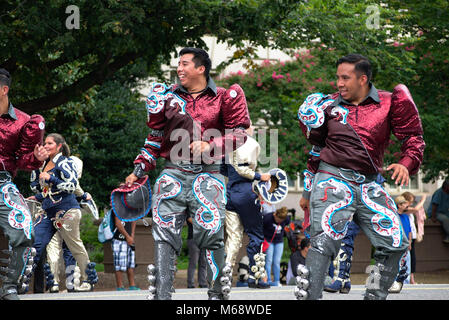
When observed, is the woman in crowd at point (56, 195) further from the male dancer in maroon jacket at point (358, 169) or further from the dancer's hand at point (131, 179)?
the male dancer in maroon jacket at point (358, 169)

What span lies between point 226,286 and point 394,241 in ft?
4.83

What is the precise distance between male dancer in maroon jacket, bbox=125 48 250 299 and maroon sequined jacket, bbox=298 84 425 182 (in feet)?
2.38

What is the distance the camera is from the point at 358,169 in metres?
6.27

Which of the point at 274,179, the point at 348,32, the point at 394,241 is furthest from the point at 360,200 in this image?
the point at 348,32

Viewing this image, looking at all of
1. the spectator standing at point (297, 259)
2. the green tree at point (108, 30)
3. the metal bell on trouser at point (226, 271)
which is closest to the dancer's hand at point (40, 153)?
the metal bell on trouser at point (226, 271)

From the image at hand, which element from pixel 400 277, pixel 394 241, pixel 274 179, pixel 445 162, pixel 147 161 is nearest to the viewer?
pixel 394 241

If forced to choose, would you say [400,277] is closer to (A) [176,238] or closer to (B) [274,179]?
(B) [274,179]

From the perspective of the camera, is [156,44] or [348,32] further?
[348,32]

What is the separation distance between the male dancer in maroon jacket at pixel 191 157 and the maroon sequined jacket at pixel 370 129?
73cm

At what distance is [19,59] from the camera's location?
11.6 meters

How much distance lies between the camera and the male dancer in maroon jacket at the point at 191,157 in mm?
6359

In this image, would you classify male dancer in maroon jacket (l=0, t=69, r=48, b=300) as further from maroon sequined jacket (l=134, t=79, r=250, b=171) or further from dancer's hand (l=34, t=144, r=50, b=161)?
maroon sequined jacket (l=134, t=79, r=250, b=171)

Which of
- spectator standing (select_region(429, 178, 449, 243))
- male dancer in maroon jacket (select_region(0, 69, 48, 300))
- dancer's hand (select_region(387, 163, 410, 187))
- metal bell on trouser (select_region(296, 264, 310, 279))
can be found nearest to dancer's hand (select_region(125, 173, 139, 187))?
male dancer in maroon jacket (select_region(0, 69, 48, 300))

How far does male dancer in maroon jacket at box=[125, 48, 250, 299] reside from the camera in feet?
20.9
